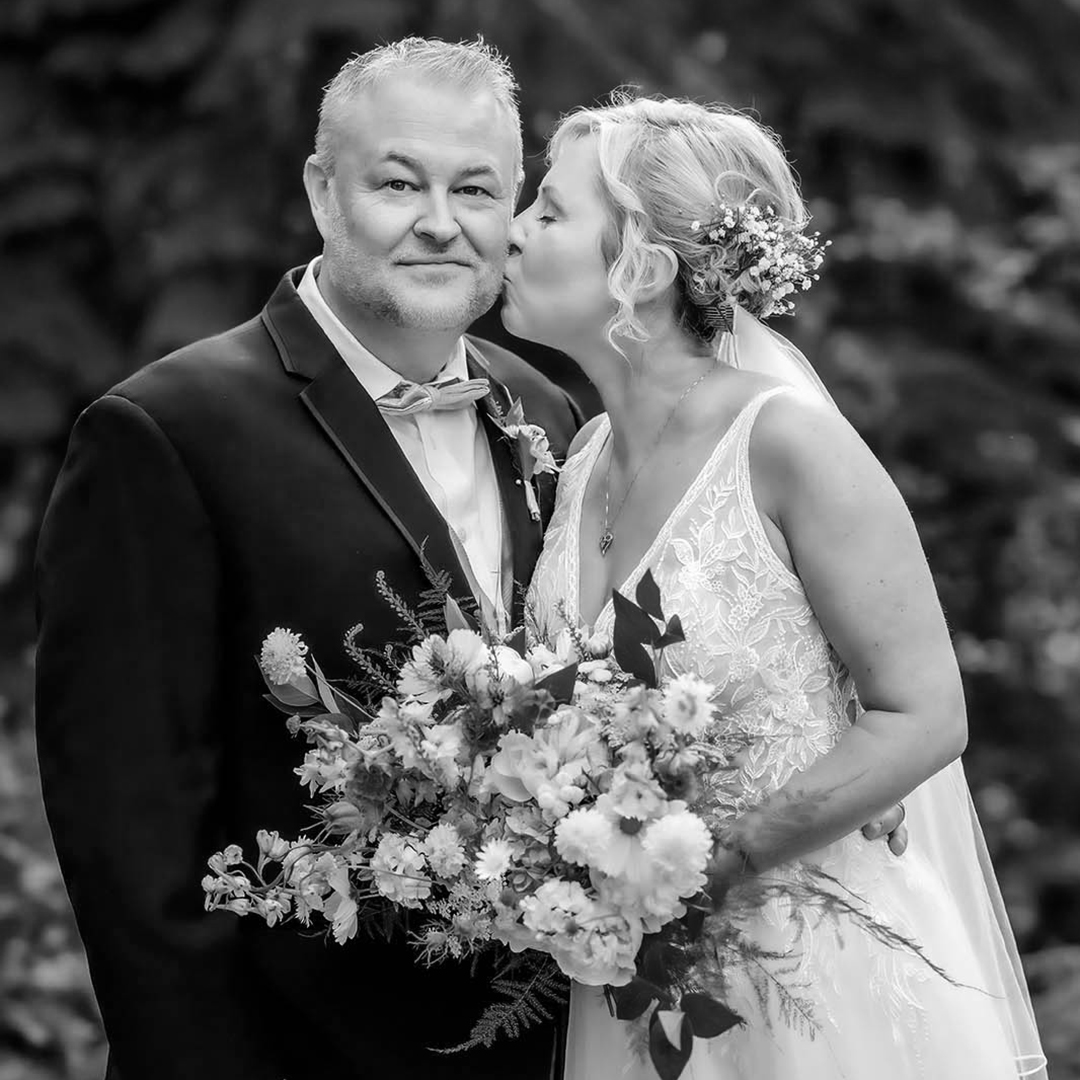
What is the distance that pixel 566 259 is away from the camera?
3.73 metres

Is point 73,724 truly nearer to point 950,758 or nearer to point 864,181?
point 950,758

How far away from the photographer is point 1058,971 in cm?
688

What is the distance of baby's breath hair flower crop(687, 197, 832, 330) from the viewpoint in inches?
141

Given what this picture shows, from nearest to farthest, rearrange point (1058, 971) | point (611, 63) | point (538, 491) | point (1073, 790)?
point (538, 491) → point (611, 63) → point (1058, 971) → point (1073, 790)

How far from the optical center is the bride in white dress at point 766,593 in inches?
130

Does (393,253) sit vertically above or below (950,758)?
above

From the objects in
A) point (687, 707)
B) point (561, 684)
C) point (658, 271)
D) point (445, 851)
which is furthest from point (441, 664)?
point (658, 271)

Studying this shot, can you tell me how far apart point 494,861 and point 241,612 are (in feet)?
3.04

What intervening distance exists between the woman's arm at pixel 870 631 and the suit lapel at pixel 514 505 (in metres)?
0.72

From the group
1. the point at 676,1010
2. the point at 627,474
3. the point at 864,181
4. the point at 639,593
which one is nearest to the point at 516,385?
the point at 627,474

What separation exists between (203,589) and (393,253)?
2.77 feet

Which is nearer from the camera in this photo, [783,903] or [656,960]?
[656,960]

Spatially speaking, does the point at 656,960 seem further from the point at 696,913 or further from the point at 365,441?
the point at 365,441

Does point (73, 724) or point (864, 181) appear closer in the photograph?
point (73, 724)
